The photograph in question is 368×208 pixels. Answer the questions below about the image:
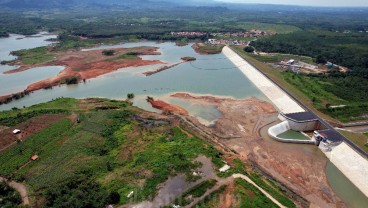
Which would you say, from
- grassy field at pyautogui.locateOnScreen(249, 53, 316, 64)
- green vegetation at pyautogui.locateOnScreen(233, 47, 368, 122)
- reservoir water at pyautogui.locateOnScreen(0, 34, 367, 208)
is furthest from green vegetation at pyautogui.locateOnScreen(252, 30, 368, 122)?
reservoir water at pyautogui.locateOnScreen(0, 34, 367, 208)

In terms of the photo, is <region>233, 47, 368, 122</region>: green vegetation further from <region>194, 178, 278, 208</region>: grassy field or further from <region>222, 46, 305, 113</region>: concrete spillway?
<region>194, 178, 278, 208</region>: grassy field

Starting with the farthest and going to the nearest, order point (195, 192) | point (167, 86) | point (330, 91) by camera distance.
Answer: point (167, 86) < point (330, 91) < point (195, 192)

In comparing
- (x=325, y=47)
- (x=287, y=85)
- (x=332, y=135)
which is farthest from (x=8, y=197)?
(x=325, y=47)

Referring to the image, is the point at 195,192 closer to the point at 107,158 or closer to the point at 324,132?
the point at 107,158

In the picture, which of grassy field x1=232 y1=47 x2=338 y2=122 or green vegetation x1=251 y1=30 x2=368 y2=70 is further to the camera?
green vegetation x1=251 y1=30 x2=368 y2=70

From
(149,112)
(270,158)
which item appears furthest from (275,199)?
(149,112)

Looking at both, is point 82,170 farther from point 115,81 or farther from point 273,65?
point 273,65
